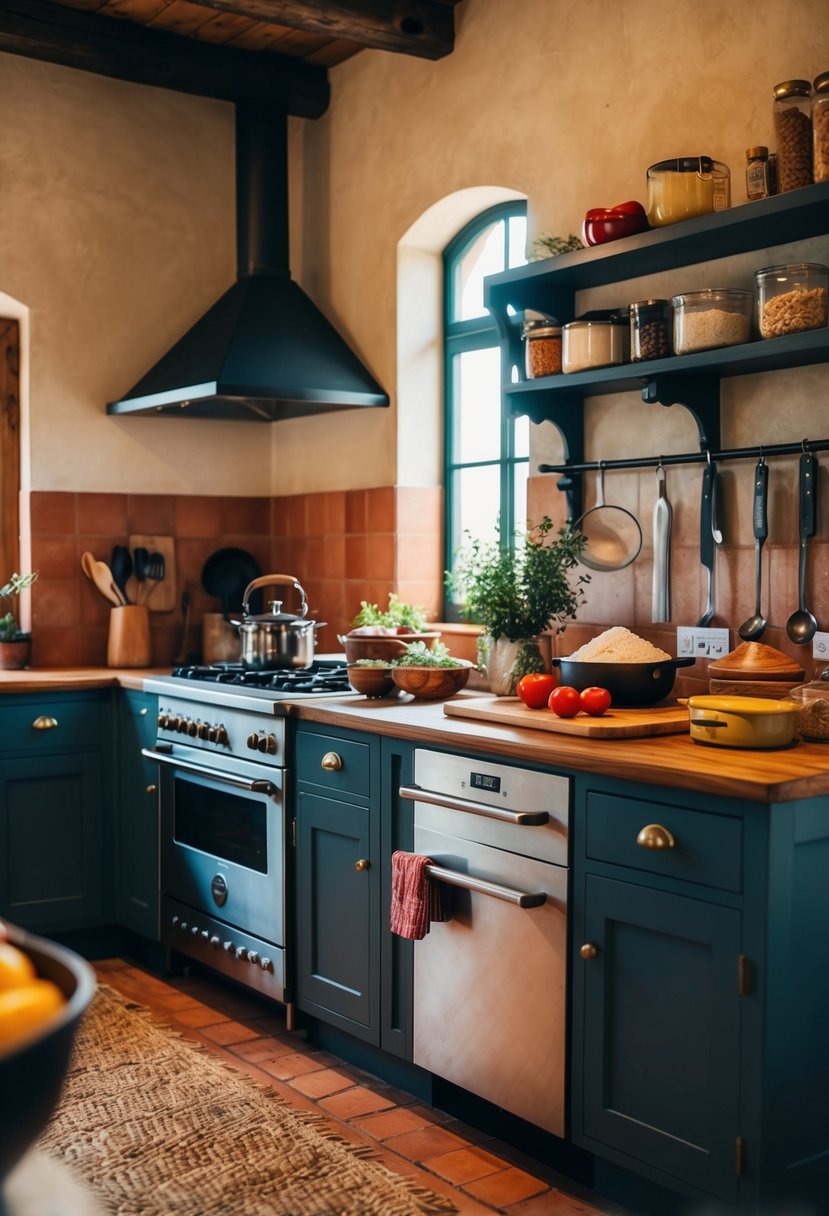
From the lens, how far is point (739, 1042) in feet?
7.12

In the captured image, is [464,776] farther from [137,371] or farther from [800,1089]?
[137,371]

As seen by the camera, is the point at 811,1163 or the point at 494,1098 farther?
the point at 494,1098

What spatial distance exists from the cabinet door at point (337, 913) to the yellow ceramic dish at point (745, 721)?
971 mm

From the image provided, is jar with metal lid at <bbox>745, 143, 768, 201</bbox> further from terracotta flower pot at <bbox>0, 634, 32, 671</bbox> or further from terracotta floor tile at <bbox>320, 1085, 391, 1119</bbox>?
terracotta flower pot at <bbox>0, 634, 32, 671</bbox>

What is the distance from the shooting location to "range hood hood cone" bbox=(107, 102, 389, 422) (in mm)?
4070

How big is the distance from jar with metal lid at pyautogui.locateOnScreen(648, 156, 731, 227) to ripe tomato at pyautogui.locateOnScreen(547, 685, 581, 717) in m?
1.10

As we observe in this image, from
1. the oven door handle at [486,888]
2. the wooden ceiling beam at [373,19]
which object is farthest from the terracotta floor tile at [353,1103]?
the wooden ceiling beam at [373,19]

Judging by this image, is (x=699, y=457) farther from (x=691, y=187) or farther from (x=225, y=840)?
(x=225, y=840)

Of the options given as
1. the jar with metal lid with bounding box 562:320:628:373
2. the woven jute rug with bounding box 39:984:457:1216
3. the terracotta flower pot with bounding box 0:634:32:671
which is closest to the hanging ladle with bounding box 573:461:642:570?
the jar with metal lid with bounding box 562:320:628:373

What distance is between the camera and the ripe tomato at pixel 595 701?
108 inches

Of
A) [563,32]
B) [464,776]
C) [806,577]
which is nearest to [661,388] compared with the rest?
[806,577]

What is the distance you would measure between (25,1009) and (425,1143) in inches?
83.7

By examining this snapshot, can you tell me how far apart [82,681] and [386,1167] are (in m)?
1.98

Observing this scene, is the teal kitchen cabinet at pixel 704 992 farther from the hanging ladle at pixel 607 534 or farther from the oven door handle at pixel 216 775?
the oven door handle at pixel 216 775
